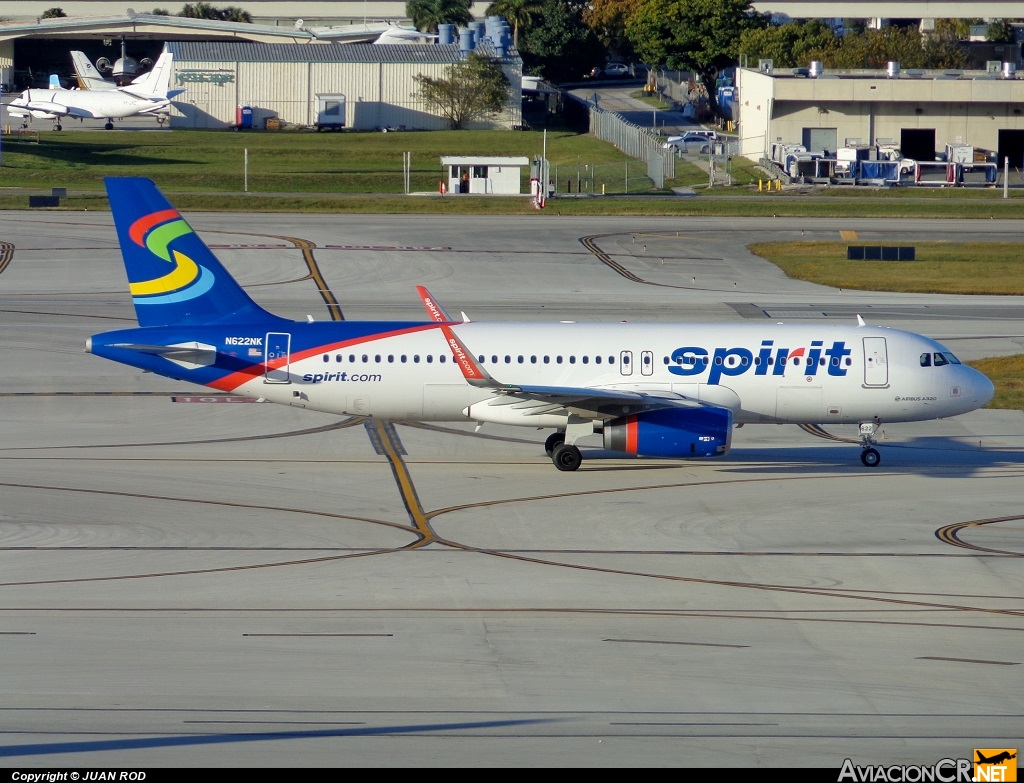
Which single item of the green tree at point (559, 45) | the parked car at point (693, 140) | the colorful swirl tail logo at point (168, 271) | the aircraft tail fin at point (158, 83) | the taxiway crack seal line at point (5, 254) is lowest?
the taxiway crack seal line at point (5, 254)

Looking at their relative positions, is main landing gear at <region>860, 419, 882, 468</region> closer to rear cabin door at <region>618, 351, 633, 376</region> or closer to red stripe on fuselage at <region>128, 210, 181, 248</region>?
rear cabin door at <region>618, 351, 633, 376</region>

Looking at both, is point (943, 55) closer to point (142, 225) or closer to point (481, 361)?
point (481, 361)

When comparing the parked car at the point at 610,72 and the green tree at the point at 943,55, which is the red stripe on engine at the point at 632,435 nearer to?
the green tree at the point at 943,55

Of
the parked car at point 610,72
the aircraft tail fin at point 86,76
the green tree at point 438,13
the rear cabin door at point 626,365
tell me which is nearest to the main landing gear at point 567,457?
the rear cabin door at point 626,365

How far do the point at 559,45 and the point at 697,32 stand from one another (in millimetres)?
30145

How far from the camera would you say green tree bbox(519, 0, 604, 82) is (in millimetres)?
168750

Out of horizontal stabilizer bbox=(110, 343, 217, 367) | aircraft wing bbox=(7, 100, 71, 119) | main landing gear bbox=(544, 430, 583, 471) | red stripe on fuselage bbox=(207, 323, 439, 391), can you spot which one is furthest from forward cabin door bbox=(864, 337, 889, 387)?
aircraft wing bbox=(7, 100, 71, 119)

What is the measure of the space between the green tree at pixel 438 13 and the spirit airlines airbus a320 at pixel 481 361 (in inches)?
5859

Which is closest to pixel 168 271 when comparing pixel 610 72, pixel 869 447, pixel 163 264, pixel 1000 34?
pixel 163 264

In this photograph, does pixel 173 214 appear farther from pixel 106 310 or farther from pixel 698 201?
pixel 698 201

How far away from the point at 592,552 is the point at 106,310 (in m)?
34.5

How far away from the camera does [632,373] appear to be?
35.4m

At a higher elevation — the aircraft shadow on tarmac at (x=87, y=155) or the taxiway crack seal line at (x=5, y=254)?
the aircraft shadow on tarmac at (x=87, y=155)

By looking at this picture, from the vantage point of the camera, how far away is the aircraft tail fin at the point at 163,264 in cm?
3481
